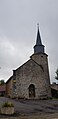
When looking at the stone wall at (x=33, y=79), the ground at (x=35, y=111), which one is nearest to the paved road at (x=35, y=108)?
the ground at (x=35, y=111)

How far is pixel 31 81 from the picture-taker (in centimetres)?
3312

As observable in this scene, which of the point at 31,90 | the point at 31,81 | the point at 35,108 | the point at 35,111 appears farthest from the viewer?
the point at 31,90

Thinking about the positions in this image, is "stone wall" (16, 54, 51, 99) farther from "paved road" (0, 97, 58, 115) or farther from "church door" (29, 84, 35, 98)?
"paved road" (0, 97, 58, 115)

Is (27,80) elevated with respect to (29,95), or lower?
elevated

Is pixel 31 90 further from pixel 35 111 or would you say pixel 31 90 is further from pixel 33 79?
pixel 35 111

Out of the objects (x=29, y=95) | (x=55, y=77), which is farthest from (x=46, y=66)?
(x=55, y=77)

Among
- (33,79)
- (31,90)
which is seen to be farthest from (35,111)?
(31,90)

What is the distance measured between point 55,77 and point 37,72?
16320 mm

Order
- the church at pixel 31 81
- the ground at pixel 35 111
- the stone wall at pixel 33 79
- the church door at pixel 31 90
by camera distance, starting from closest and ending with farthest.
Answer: the ground at pixel 35 111
the church at pixel 31 81
the stone wall at pixel 33 79
the church door at pixel 31 90

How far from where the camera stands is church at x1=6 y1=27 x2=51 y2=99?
31.7m

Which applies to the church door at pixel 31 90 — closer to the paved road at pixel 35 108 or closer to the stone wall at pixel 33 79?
the stone wall at pixel 33 79

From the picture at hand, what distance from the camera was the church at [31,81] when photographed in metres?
31.7

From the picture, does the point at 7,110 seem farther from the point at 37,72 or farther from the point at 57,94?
the point at 57,94

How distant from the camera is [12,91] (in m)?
31.4
